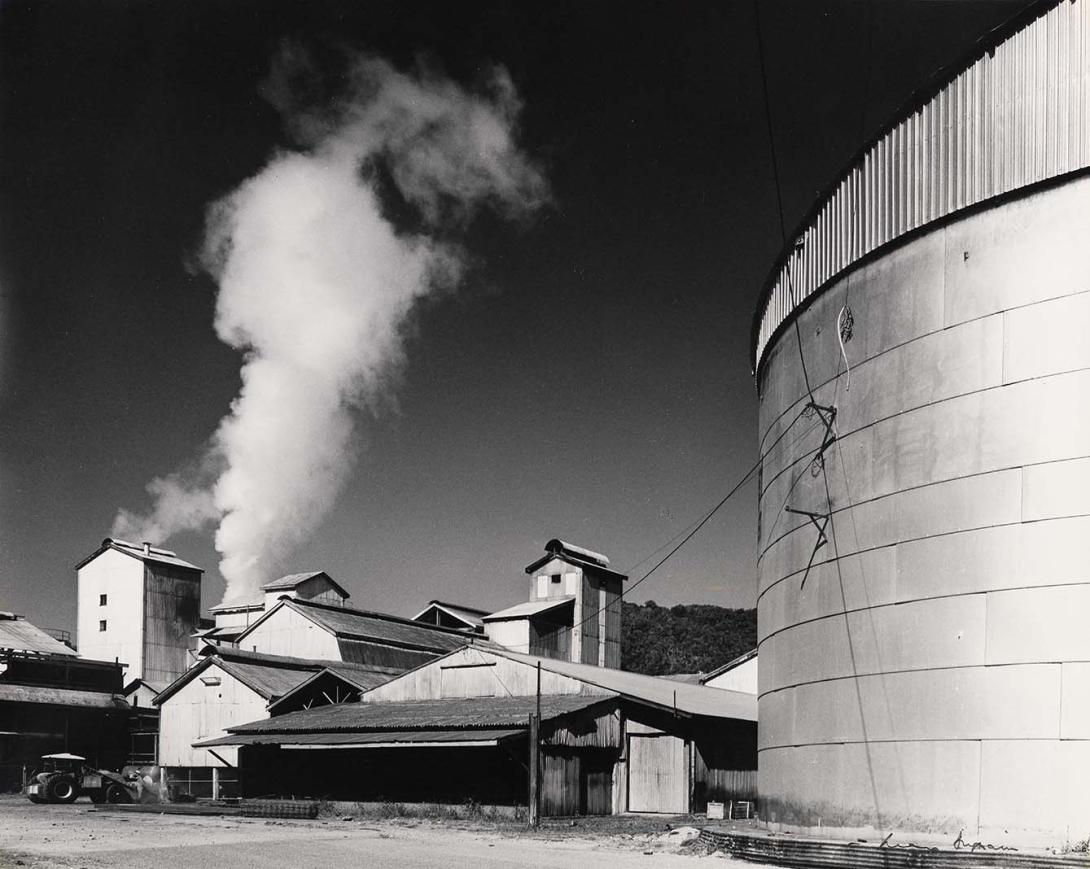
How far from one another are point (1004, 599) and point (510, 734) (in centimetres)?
1766

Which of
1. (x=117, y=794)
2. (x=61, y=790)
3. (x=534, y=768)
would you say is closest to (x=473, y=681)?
(x=534, y=768)

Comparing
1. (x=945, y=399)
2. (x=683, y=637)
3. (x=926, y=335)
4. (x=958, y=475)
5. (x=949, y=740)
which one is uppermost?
(x=926, y=335)

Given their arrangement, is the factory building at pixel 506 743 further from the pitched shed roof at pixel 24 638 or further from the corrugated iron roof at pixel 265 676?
the pitched shed roof at pixel 24 638

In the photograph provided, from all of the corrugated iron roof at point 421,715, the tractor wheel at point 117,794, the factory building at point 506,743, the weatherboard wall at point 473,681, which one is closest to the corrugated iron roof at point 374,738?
the factory building at point 506,743

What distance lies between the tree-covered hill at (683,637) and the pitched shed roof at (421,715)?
53.2 metres

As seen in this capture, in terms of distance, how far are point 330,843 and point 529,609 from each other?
133ft

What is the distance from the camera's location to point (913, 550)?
17766 mm

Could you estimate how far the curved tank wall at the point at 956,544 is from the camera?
1572cm

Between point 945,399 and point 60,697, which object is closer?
point 945,399

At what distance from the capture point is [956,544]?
55.8ft
